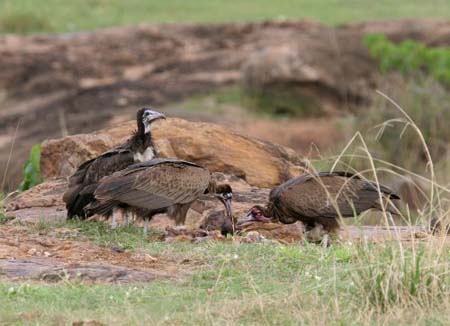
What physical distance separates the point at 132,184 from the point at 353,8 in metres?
20.6

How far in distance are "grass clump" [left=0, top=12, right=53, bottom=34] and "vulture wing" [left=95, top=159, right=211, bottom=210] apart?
1876 centimetres

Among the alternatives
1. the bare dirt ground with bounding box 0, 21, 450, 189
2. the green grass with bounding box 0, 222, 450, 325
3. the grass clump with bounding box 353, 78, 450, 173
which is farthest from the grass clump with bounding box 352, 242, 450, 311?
the bare dirt ground with bounding box 0, 21, 450, 189

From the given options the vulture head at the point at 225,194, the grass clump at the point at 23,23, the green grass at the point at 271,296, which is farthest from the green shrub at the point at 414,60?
the green grass at the point at 271,296

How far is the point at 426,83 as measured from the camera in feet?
66.8

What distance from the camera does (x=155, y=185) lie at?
32.1 feet

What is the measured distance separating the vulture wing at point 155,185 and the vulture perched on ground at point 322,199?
615 millimetres

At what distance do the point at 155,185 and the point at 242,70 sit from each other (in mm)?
13774

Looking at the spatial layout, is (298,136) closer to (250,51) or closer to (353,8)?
(250,51)

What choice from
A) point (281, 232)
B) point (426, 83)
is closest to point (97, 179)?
point (281, 232)

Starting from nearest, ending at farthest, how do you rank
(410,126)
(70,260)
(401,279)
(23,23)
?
(401,279), (70,260), (410,126), (23,23)

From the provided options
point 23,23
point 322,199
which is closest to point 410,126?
point 322,199

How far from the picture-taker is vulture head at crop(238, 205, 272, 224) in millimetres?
10148

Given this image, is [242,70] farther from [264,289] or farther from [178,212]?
[264,289]

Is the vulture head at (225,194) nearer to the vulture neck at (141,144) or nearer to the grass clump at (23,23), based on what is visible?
the vulture neck at (141,144)
